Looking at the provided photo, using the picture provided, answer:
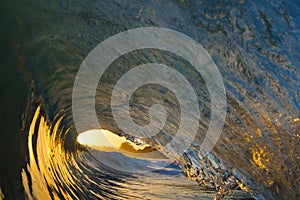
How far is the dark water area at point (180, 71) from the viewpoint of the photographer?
1.83 meters

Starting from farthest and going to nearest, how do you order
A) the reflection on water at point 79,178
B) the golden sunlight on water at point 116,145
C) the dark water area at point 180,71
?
the golden sunlight on water at point 116,145
the reflection on water at point 79,178
the dark water area at point 180,71

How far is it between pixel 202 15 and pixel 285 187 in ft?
3.40

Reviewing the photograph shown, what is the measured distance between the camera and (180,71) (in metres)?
2.16

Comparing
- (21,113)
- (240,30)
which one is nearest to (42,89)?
(21,113)

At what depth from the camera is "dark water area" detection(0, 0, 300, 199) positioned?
72.0 inches

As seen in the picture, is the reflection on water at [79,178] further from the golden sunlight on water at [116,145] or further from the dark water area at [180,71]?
the golden sunlight on water at [116,145]

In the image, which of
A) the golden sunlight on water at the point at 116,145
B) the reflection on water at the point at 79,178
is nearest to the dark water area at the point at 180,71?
the reflection on water at the point at 79,178

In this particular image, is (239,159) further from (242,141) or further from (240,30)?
(240,30)

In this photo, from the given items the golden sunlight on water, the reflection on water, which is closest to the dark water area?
the reflection on water

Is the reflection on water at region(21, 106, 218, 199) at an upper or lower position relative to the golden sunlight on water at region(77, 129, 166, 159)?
lower

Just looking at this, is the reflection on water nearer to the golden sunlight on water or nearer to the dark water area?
the dark water area

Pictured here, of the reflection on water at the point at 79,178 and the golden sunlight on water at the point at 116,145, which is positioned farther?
the golden sunlight on water at the point at 116,145

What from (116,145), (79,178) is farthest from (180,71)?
(116,145)

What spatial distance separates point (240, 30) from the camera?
6.05ft
